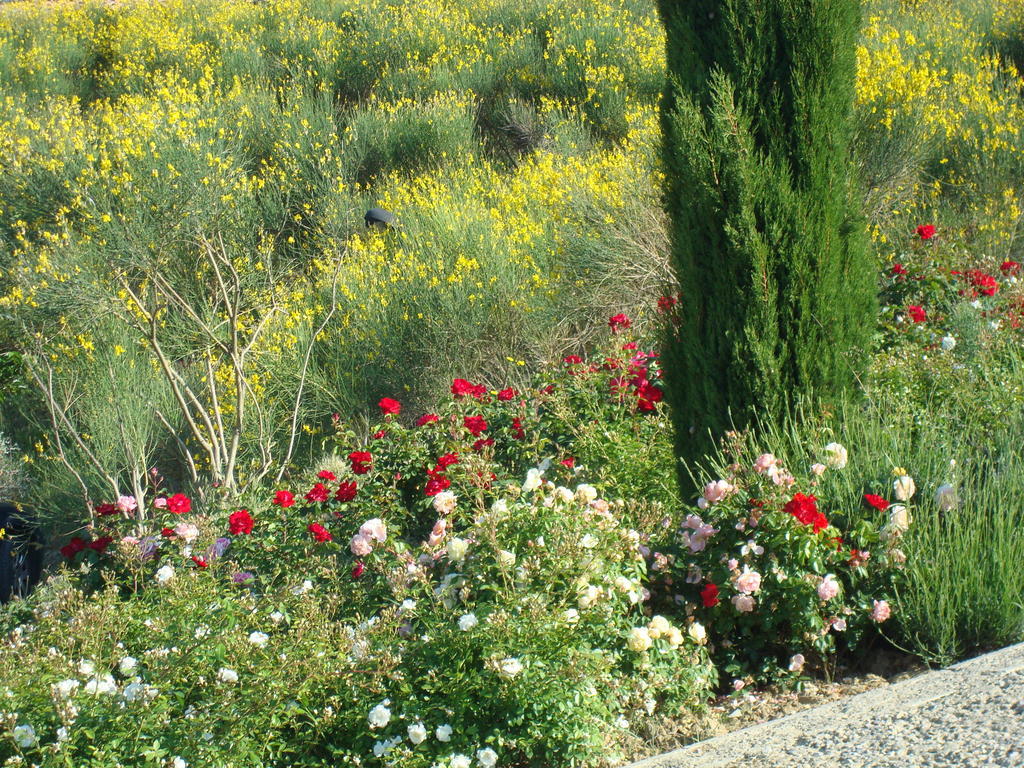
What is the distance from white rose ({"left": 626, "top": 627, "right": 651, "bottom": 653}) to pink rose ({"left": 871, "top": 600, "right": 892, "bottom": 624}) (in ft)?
2.23

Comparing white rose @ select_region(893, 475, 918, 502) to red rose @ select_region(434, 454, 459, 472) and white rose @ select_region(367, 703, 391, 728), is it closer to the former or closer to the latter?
white rose @ select_region(367, 703, 391, 728)

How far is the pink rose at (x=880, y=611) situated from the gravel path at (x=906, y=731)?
0.19m

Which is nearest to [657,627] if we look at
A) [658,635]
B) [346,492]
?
[658,635]

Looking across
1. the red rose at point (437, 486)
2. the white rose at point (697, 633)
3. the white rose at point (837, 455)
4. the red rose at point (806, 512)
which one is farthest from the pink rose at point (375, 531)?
the white rose at point (837, 455)

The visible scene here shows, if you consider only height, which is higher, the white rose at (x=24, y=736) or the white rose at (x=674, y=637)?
the white rose at (x=24, y=736)

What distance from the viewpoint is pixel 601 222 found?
7781 millimetres

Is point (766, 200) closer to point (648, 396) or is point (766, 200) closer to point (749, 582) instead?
point (648, 396)

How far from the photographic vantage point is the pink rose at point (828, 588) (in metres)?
2.88

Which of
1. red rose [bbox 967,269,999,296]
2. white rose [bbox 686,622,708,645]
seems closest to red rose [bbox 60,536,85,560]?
white rose [bbox 686,622,708,645]

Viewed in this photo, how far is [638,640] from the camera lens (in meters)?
2.79

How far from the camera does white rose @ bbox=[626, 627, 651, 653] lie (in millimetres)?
2789

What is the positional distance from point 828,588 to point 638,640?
58cm

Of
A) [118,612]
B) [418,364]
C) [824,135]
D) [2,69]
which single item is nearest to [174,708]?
[118,612]

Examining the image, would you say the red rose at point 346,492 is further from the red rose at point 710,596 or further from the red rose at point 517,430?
the red rose at point 710,596
